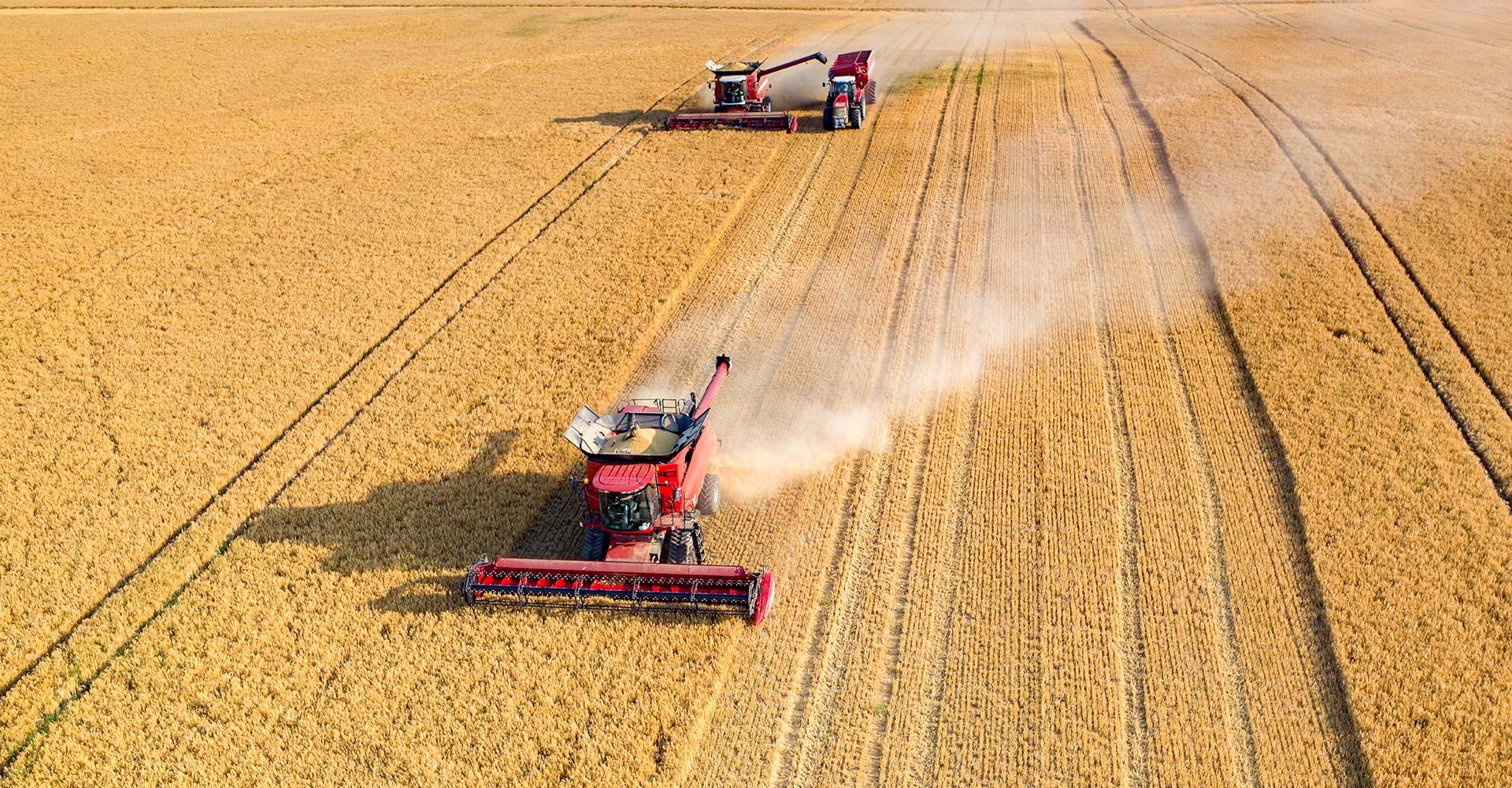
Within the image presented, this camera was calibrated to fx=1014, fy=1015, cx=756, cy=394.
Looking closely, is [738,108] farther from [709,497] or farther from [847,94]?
[709,497]

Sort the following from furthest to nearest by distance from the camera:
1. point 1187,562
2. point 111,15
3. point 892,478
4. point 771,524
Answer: point 111,15 < point 892,478 < point 771,524 < point 1187,562

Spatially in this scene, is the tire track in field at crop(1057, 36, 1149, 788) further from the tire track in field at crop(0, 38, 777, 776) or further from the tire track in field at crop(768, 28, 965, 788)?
the tire track in field at crop(0, 38, 777, 776)

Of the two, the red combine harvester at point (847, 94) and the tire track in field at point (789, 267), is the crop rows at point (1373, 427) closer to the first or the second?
the tire track in field at point (789, 267)

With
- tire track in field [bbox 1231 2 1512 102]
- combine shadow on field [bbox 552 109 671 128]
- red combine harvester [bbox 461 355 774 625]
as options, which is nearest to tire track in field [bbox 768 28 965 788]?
red combine harvester [bbox 461 355 774 625]

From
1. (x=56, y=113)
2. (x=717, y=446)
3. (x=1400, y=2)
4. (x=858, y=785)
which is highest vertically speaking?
(x=1400, y=2)

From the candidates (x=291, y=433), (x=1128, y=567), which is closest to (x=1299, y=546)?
(x=1128, y=567)

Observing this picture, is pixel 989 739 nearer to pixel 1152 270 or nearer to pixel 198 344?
pixel 1152 270

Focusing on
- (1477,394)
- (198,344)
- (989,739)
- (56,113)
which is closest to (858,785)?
(989,739)
